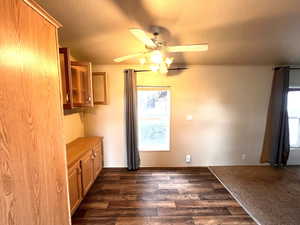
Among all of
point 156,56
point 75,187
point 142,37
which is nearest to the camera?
point 142,37

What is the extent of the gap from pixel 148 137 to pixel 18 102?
3.09m

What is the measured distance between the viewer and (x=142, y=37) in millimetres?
1672

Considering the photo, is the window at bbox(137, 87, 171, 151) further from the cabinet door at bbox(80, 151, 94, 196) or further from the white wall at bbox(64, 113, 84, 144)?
the white wall at bbox(64, 113, 84, 144)

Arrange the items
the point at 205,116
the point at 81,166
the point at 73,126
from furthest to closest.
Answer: the point at 205,116
the point at 73,126
the point at 81,166

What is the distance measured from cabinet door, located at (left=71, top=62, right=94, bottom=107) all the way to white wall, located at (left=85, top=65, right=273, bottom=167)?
0.79 metres

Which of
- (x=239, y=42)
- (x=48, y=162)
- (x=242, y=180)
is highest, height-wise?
(x=239, y=42)

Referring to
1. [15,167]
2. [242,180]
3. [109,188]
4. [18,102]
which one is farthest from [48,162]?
[242,180]

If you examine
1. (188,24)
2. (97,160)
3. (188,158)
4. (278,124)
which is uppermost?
(188,24)

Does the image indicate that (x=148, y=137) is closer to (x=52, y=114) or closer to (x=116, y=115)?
(x=116, y=115)

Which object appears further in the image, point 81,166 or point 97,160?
point 97,160

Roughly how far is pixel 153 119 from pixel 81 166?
1834 millimetres

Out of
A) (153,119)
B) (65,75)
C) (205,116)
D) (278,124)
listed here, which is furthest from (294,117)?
(65,75)

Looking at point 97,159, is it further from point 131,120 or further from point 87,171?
point 131,120

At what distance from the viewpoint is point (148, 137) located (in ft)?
12.3
